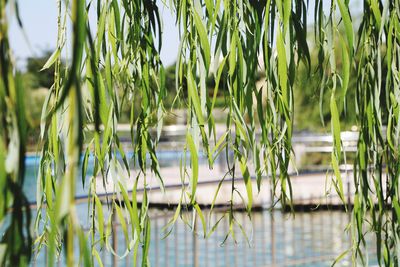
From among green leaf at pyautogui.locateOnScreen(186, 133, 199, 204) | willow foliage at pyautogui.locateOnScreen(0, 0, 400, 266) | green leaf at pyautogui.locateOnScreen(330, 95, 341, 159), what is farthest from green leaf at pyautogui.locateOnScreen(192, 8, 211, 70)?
green leaf at pyautogui.locateOnScreen(330, 95, 341, 159)

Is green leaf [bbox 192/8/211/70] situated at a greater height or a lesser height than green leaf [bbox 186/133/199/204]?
greater

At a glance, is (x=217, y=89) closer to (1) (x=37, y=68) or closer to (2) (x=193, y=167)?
(2) (x=193, y=167)

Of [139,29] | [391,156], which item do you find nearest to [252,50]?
[139,29]

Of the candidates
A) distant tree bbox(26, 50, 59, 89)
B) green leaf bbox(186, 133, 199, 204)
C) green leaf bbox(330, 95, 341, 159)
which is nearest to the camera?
distant tree bbox(26, 50, 59, 89)

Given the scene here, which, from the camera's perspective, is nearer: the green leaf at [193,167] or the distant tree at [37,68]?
the distant tree at [37,68]

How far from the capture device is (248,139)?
5.06ft

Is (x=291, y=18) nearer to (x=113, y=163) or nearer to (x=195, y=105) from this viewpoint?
(x=195, y=105)

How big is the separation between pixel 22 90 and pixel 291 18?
0.95 m

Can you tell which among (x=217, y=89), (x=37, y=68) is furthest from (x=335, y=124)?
(x=37, y=68)

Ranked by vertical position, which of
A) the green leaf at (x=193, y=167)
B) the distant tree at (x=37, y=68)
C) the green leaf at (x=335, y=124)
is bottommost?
the green leaf at (x=193, y=167)

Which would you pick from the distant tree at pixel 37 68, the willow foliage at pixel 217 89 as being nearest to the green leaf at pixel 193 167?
the willow foliage at pixel 217 89

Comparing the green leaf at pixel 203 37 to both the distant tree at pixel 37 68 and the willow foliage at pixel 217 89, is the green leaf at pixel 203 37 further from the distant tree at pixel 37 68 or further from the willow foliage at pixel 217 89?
the distant tree at pixel 37 68

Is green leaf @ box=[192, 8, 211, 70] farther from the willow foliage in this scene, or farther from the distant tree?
the distant tree

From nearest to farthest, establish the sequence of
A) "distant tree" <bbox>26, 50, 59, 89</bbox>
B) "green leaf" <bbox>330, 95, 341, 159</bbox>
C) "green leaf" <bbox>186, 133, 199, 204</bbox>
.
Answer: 1. "distant tree" <bbox>26, 50, 59, 89</bbox>
2. "green leaf" <bbox>186, 133, 199, 204</bbox>
3. "green leaf" <bbox>330, 95, 341, 159</bbox>
